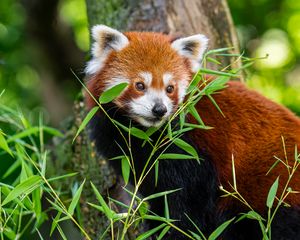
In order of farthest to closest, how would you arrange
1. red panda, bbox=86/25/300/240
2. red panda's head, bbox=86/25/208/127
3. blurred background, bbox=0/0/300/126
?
blurred background, bbox=0/0/300/126 → red panda, bbox=86/25/300/240 → red panda's head, bbox=86/25/208/127

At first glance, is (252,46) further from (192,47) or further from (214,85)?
(214,85)

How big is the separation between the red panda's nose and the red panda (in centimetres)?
16

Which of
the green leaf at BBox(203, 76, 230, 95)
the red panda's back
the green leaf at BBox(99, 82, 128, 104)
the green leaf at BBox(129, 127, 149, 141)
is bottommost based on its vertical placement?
the red panda's back

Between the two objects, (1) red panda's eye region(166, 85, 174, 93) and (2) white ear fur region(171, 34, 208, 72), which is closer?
(1) red panda's eye region(166, 85, 174, 93)

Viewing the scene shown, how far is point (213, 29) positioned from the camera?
17.7 feet

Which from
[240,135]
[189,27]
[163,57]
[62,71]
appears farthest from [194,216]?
[62,71]

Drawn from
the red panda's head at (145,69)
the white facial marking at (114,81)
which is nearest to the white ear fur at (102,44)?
the red panda's head at (145,69)

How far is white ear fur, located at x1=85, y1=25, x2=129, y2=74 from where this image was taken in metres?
4.23

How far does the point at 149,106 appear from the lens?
3.99 m

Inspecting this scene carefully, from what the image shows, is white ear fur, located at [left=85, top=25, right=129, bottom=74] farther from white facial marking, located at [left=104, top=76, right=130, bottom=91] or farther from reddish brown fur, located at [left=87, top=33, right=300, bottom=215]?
white facial marking, located at [left=104, top=76, right=130, bottom=91]

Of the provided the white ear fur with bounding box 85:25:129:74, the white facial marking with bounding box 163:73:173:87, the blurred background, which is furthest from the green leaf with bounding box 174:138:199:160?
the blurred background

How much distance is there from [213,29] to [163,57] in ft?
4.31

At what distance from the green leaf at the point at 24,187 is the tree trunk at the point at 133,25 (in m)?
1.36

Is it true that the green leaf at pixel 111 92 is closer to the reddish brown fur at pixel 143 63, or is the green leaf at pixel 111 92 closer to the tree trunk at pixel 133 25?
the reddish brown fur at pixel 143 63
